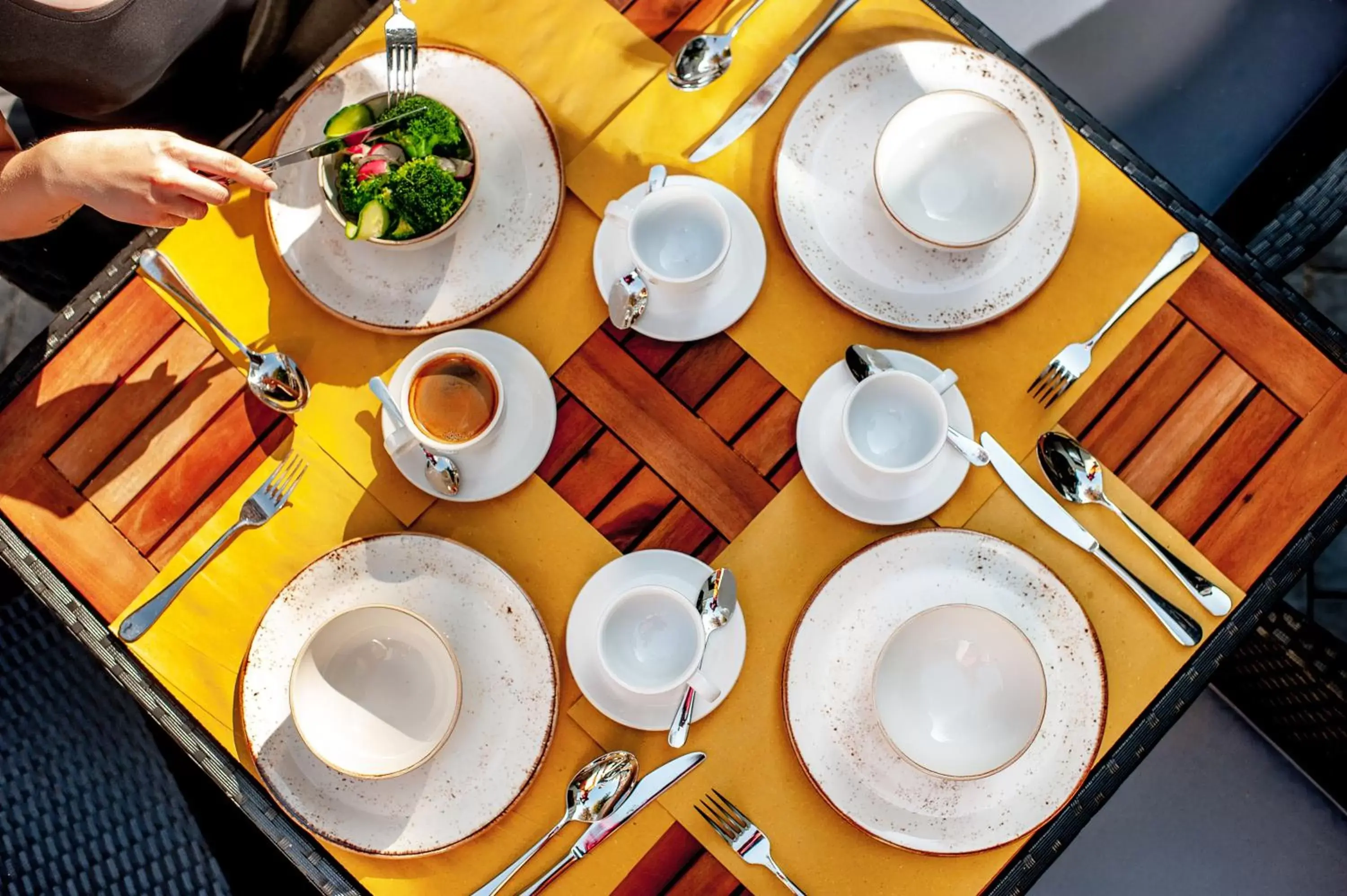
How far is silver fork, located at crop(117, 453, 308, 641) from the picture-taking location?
1.17 metres

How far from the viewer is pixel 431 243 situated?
1174mm

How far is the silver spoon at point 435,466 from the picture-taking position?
1.13 m

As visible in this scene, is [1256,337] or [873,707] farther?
[1256,337]

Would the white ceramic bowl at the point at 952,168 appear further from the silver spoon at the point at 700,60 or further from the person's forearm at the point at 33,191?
the person's forearm at the point at 33,191

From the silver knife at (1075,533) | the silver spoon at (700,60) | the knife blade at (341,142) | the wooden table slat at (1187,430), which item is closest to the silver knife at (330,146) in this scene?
the knife blade at (341,142)

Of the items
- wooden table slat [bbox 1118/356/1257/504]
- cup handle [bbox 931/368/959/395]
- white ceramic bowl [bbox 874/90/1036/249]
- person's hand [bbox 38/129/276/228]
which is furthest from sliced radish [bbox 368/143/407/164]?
wooden table slat [bbox 1118/356/1257/504]

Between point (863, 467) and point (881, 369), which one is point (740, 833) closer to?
point (863, 467)

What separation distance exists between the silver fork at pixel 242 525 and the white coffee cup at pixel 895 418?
2.36 ft

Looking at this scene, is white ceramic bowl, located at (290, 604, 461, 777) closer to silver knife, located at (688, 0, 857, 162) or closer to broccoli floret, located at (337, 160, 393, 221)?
broccoli floret, located at (337, 160, 393, 221)

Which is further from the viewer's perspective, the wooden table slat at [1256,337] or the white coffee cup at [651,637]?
the wooden table slat at [1256,337]

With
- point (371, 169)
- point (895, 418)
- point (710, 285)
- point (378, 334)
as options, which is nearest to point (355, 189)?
point (371, 169)

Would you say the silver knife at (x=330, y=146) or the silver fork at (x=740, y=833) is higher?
the silver knife at (x=330, y=146)

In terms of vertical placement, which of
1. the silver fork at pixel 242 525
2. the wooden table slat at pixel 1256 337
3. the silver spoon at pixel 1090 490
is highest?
the wooden table slat at pixel 1256 337

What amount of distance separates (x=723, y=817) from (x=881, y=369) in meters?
0.60
